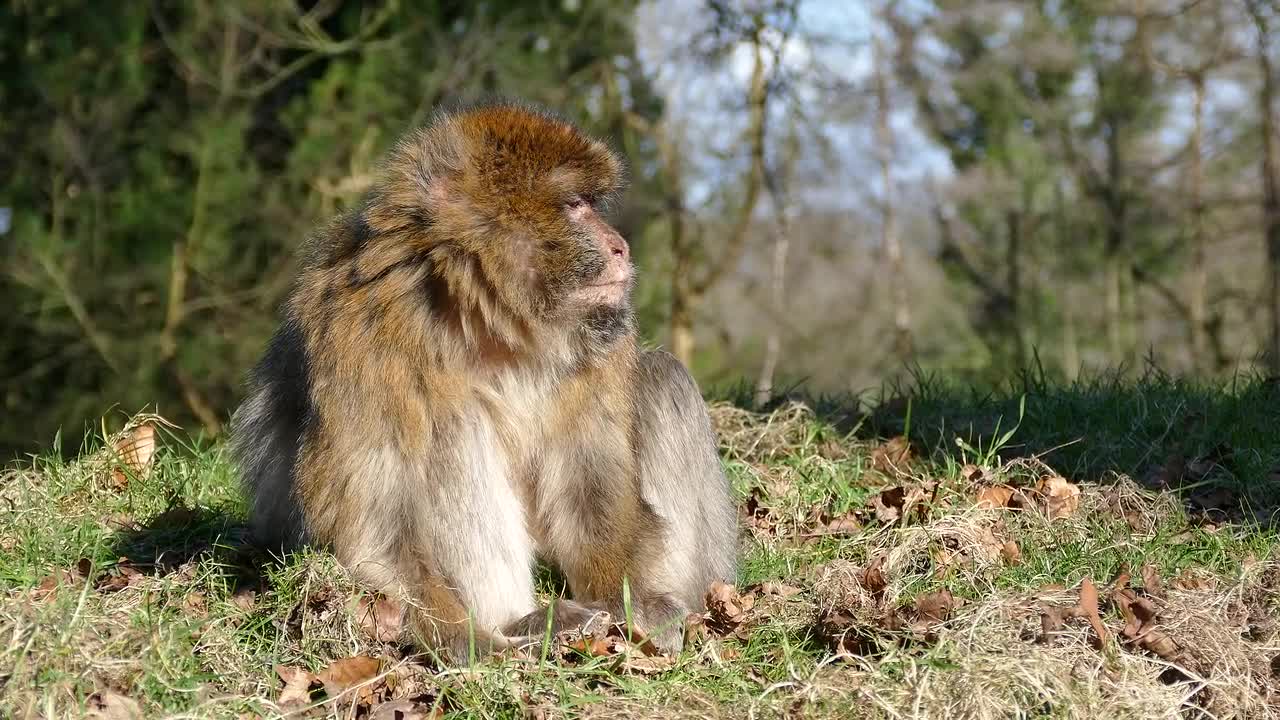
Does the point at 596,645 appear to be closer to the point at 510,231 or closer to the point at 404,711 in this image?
the point at 404,711

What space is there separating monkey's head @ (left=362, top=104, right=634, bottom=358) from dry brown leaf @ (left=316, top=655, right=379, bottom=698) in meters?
0.94

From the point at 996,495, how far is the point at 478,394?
2032 mm

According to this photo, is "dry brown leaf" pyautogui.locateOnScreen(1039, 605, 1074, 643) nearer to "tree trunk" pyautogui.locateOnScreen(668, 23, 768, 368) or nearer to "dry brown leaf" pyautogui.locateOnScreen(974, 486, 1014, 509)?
"dry brown leaf" pyautogui.locateOnScreen(974, 486, 1014, 509)

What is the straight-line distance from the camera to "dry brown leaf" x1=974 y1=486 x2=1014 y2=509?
4.46 meters

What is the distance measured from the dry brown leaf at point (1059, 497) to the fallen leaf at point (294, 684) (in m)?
2.54

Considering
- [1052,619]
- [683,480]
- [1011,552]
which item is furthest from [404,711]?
[1011,552]

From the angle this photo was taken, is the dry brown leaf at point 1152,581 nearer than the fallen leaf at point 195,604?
Yes

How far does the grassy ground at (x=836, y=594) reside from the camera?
120 inches

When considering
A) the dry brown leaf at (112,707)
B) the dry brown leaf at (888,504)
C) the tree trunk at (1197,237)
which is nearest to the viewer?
the dry brown leaf at (112,707)

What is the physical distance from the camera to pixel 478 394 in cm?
351

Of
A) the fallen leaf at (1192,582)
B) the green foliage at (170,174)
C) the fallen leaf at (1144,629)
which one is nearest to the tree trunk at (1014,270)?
the green foliage at (170,174)

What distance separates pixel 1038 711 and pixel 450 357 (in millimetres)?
1743

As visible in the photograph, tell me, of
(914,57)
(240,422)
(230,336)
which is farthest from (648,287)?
(240,422)

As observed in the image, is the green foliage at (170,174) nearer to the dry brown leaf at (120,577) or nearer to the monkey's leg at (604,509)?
the dry brown leaf at (120,577)
